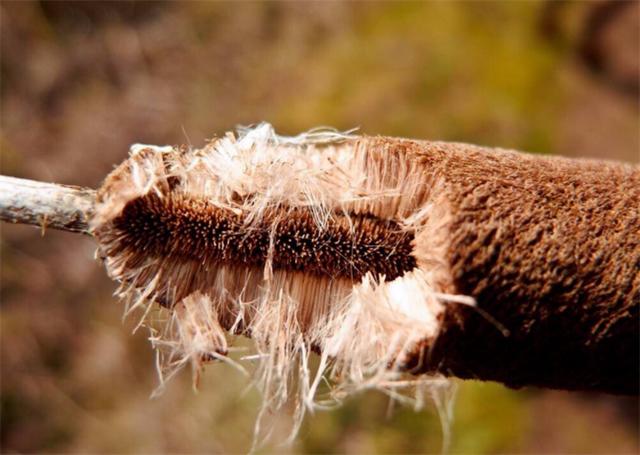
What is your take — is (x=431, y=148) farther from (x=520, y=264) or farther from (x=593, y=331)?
(x=593, y=331)

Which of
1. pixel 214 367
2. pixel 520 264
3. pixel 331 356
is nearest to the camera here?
pixel 520 264

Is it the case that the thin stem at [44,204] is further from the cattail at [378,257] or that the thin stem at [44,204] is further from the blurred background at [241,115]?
the blurred background at [241,115]

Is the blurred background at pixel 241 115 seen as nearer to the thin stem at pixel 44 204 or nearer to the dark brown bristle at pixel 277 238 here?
the dark brown bristle at pixel 277 238

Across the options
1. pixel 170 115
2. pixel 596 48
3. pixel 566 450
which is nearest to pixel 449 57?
pixel 596 48

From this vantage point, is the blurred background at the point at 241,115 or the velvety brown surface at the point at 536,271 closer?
the velvety brown surface at the point at 536,271

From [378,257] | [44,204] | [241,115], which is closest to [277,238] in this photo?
[378,257]

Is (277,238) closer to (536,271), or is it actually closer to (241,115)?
(536,271)

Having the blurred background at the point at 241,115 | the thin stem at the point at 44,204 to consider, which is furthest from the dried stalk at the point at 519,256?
the blurred background at the point at 241,115
